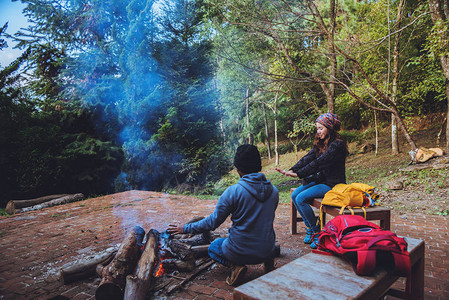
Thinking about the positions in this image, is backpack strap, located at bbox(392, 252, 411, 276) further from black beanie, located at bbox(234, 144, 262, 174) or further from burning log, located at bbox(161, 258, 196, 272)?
burning log, located at bbox(161, 258, 196, 272)

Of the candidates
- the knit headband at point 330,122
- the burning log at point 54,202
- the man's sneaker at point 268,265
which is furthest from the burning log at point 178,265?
the burning log at point 54,202

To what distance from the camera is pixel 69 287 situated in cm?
257

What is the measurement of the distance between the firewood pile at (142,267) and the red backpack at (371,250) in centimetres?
154

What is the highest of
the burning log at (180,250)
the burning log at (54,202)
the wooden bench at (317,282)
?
the wooden bench at (317,282)

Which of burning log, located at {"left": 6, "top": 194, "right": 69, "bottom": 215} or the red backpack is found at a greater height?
the red backpack

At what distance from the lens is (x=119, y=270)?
7.66ft

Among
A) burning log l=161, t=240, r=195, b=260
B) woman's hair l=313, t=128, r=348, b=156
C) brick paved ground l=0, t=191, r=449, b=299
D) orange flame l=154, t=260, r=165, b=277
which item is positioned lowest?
brick paved ground l=0, t=191, r=449, b=299

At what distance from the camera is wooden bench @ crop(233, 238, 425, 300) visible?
1318 millimetres

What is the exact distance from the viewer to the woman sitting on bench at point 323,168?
3242mm

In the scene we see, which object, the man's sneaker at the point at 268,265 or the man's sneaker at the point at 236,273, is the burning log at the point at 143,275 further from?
the man's sneaker at the point at 268,265

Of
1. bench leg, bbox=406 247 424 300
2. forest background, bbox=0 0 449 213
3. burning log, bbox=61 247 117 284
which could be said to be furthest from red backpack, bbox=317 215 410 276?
forest background, bbox=0 0 449 213

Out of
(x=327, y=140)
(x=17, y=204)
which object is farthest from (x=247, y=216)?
(x=17, y=204)

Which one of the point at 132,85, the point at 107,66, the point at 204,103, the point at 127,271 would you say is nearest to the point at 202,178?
the point at 204,103

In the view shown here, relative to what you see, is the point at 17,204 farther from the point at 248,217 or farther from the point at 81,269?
the point at 248,217
